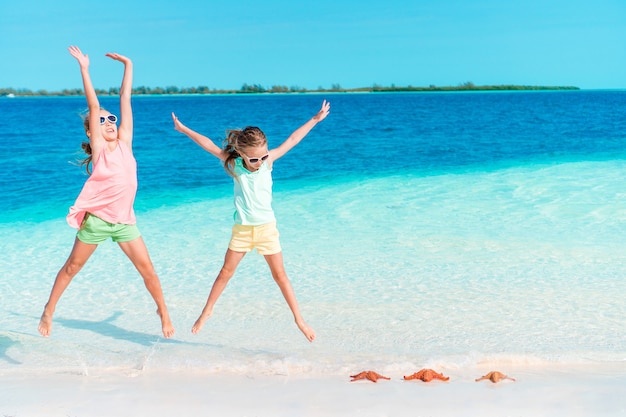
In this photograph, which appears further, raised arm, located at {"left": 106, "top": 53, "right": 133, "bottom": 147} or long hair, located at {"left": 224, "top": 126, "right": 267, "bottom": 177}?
raised arm, located at {"left": 106, "top": 53, "right": 133, "bottom": 147}

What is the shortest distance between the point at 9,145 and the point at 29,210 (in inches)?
608

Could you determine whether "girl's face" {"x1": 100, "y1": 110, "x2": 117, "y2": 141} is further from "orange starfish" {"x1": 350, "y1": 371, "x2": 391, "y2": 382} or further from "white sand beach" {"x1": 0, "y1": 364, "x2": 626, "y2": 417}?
"orange starfish" {"x1": 350, "y1": 371, "x2": 391, "y2": 382}

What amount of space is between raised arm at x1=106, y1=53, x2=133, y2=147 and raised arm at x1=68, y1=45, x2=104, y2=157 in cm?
17

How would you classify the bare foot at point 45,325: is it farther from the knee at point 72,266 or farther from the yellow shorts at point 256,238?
the yellow shorts at point 256,238

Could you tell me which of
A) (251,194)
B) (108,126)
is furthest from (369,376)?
(108,126)

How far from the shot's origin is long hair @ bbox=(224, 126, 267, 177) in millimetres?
4332

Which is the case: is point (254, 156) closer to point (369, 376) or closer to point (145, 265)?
point (145, 265)

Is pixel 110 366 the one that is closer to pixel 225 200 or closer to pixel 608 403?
pixel 608 403

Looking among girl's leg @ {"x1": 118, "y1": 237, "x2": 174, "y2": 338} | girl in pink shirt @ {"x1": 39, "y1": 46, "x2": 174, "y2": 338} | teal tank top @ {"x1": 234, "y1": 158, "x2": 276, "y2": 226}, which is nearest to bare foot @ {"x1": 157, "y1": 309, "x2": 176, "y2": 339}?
girl's leg @ {"x1": 118, "y1": 237, "x2": 174, "y2": 338}

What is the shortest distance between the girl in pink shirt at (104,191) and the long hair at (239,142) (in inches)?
23.9

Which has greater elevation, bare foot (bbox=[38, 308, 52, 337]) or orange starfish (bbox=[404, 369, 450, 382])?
orange starfish (bbox=[404, 369, 450, 382])

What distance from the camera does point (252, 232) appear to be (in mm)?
4465

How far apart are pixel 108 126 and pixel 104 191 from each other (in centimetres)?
42

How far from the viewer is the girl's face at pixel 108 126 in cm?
438
